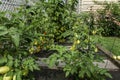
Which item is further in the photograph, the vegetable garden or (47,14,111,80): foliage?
(47,14,111,80): foliage

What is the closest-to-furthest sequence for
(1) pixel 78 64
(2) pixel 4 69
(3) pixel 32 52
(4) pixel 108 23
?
(2) pixel 4 69, (1) pixel 78 64, (3) pixel 32 52, (4) pixel 108 23

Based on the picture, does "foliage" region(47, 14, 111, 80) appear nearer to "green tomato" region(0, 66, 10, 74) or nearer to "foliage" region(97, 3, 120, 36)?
"green tomato" region(0, 66, 10, 74)

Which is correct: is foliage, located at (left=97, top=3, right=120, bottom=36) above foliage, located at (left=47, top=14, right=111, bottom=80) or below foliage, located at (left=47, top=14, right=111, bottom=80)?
below

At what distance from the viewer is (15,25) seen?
3.29m

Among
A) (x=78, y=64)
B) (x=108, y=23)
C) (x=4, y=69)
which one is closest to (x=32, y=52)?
(x=78, y=64)

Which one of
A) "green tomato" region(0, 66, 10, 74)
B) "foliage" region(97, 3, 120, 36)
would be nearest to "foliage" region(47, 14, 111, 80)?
"green tomato" region(0, 66, 10, 74)

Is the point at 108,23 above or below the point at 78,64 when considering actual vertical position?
below

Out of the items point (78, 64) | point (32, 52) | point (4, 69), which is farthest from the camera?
point (32, 52)

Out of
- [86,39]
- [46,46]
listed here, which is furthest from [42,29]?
[86,39]

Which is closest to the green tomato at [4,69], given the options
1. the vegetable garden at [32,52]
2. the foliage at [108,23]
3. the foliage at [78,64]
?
the vegetable garden at [32,52]

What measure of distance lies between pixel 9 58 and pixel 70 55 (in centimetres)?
69

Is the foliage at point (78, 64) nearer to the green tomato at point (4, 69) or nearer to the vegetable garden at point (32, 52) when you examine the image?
the vegetable garden at point (32, 52)

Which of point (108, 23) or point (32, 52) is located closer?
point (32, 52)

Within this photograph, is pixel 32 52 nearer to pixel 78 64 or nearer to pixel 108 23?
pixel 78 64
